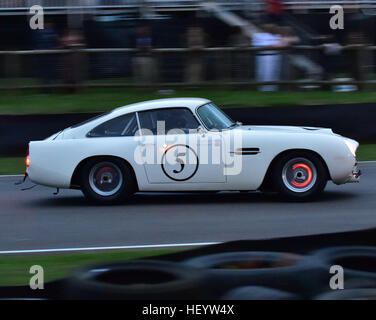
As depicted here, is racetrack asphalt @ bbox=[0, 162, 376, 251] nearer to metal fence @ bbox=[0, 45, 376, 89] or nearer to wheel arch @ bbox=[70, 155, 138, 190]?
wheel arch @ bbox=[70, 155, 138, 190]

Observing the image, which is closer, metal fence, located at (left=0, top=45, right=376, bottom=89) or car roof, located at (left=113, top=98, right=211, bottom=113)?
car roof, located at (left=113, top=98, right=211, bottom=113)

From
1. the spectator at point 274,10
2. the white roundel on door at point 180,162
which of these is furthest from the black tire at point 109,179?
the spectator at point 274,10

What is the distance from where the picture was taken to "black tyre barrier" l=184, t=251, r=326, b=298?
4715mm

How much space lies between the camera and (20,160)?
529 inches

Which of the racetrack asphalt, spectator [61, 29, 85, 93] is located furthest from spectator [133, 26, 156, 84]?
the racetrack asphalt

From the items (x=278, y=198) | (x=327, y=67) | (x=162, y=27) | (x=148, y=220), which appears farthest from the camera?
(x=162, y=27)

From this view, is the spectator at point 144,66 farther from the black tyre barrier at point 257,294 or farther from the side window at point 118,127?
the black tyre barrier at point 257,294

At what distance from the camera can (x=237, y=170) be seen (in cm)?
888

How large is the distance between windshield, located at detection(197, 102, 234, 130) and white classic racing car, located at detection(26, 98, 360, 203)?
2cm

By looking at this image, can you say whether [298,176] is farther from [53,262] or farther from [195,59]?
[195,59]

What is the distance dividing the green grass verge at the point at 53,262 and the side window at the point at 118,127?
8.46ft
